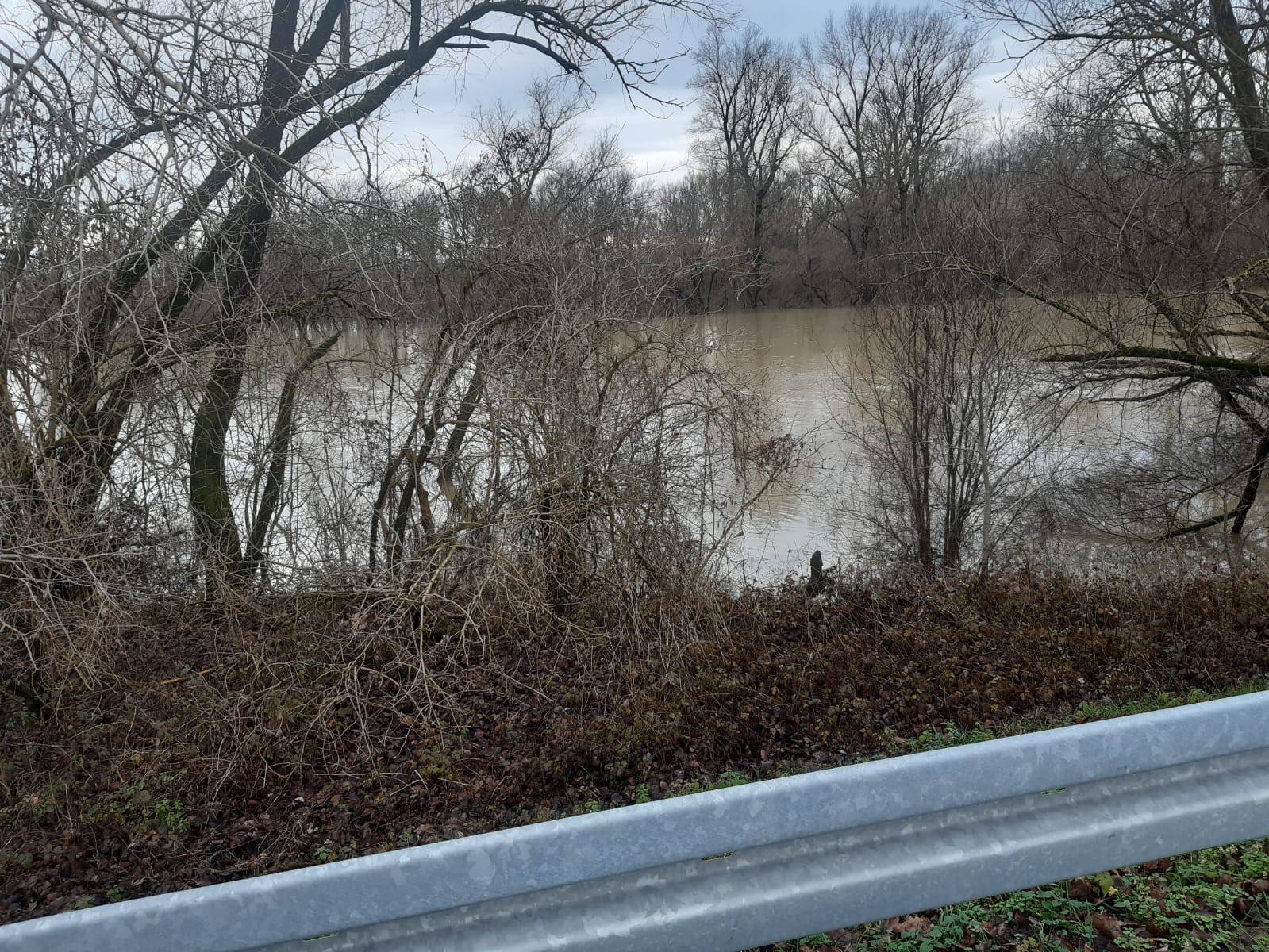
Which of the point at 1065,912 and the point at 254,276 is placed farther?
the point at 254,276

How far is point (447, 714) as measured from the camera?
27.0ft

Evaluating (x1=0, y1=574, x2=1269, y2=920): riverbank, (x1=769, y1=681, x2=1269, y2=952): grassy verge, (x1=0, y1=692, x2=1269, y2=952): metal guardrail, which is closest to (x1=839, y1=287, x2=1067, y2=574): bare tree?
(x1=0, y1=574, x2=1269, y2=920): riverbank

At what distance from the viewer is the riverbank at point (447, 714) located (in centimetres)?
670

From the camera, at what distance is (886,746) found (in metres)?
7.38

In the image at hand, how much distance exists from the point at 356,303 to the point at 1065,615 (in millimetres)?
8826

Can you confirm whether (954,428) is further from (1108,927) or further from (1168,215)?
(1108,927)

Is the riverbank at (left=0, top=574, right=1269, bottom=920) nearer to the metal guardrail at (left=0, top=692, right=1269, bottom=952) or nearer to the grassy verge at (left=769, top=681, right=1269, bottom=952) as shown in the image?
the grassy verge at (left=769, top=681, right=1269, bottom=952)

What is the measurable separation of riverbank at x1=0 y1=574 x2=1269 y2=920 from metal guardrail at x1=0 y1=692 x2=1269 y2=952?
5.05 m

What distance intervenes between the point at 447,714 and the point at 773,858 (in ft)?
22.5

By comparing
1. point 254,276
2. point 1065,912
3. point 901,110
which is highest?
point 901,110

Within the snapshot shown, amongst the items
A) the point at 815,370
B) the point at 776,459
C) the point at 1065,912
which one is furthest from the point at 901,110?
the point at 1065,912

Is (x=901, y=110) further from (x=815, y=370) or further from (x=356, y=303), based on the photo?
(x=356, y=303)

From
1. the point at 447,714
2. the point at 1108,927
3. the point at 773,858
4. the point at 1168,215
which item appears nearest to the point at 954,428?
the point at 1168,215

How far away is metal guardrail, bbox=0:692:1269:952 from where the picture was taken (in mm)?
1566
